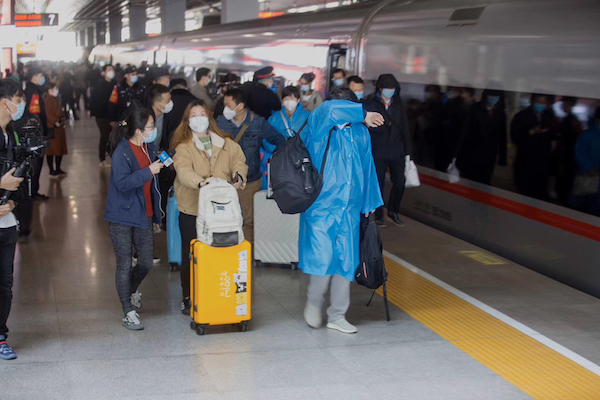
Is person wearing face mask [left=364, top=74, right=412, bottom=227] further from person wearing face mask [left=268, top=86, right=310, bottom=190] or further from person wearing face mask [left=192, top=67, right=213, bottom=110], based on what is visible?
person wearing face mask [left=192, top=67, right=213, bottom=110]

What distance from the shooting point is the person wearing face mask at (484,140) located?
24.4 ft

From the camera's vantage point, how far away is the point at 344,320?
528 centimetres

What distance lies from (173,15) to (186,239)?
1250 inches

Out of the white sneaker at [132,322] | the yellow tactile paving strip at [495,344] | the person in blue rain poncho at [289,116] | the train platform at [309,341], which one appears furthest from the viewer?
the person in blue rain poncho at [289,116]

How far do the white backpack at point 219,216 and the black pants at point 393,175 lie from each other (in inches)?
135

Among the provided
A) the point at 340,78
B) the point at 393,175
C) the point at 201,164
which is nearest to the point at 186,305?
the point at 201,164

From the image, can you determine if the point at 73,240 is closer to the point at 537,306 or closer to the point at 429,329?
the point at 429,329

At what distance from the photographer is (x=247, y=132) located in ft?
21.6

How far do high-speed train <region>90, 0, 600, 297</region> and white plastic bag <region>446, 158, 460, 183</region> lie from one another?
7 cm

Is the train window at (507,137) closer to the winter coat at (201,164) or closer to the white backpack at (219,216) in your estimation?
the winter coat at (201,164)

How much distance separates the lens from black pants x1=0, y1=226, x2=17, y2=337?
4.53 m

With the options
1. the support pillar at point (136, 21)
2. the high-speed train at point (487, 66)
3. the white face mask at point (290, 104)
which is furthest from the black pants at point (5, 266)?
the support pillar at point (136, 21)

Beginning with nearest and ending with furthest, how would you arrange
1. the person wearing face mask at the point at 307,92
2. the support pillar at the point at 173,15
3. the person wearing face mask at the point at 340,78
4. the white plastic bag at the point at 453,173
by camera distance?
the white plastic bag at the point at 453,173 → the person wearing face mask at the point at 307,92 → the person wearing face mask at the point at 340,78 → the support pillar at the point at 173,15

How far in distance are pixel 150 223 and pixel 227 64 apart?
1046cm
